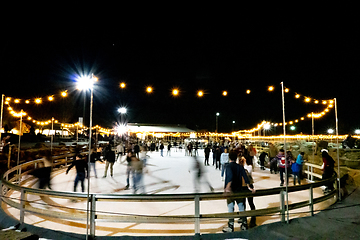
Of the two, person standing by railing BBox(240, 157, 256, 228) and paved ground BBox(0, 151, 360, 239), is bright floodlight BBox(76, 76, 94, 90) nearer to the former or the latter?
paved ground BBox(0, 151, 360, 239)

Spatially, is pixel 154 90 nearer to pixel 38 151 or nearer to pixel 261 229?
pixel 38 151

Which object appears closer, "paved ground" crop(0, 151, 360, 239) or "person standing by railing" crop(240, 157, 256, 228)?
"paved ground" crop(0, 151, 360, 239)

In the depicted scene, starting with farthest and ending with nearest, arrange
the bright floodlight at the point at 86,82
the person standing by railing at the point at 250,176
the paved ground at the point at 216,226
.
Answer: the person standing by railing at the point at 250,176 → the bright floodlight at the point at 86,82 → the paved ground at the point at 216,226

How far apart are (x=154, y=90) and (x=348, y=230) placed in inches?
374

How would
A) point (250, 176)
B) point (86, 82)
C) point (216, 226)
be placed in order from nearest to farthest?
point (216, 226) → point (250, 176) → point (86, 82)

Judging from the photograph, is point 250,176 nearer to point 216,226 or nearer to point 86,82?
point 216,226

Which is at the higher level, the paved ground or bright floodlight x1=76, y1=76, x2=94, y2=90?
bright floodlight x1=76, y1=76, x2=94, y2=90

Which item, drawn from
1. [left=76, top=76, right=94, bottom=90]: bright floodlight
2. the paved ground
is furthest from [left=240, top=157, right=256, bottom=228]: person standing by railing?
[left=76, top=76, right=94, bottom=90]: bright floodlight

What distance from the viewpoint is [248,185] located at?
157 inches

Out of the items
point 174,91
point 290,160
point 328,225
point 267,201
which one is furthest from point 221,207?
point 174,91

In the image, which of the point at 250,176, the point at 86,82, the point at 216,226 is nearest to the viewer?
the point at 216,226

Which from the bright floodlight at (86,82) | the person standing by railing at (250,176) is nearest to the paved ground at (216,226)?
the person standing by railing at (250,176)

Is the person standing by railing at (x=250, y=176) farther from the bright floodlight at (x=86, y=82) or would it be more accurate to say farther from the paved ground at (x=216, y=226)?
the bright floodlight at (x=86, y=82)

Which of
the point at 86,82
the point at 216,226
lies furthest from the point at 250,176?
the point at 86,82
